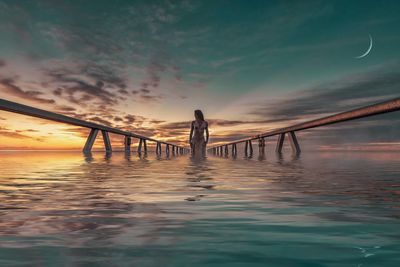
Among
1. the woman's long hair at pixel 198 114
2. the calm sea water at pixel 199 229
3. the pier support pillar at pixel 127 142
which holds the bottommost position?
the calm sea water at pixel 199 229

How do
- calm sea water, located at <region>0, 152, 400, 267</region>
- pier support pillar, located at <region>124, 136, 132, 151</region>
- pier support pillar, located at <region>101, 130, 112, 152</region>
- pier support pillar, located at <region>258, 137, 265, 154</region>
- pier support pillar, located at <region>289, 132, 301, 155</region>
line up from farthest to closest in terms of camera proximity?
pier support pillar, located at <region>124, 136, 132, 151</region> < pier support pillar, located at <region>258, 137, 265, 154</region> < pier support pillar, located at <region>101, 130, 112, 152</region> < pier support pillar, located at <region>289, 132, 301, 155</region> < calm sea water, located at <region>0, 152, 400, 267</region>

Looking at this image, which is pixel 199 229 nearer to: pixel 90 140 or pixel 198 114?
pixel 90 140

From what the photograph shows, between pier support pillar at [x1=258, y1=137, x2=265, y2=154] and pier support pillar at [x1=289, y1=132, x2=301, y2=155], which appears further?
pier support pillar at [x1=258, y1=137, x2=265, y2=154]

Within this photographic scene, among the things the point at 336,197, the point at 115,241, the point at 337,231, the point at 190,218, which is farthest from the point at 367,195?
the point at 115,241

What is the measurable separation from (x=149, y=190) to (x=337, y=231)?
1813 mm

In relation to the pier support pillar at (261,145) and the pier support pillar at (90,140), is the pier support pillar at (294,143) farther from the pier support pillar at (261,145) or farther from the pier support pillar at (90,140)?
the pier support pillar at (90,140)

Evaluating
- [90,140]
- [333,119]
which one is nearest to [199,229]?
[333,119]

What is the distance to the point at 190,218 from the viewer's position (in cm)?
190

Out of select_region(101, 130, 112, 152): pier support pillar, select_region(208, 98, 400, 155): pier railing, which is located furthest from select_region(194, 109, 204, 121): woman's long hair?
select_region(101, 130, 112, 152): pier support pillar

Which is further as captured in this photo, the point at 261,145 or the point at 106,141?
the point at 261,145

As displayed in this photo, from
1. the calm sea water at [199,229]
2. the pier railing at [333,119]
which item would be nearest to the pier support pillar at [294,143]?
the pier railing at [333,119]

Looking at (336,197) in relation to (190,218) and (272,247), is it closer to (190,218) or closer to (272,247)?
(190,218)

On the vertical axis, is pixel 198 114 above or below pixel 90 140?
above

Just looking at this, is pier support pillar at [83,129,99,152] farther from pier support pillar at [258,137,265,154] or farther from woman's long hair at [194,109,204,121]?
pier support pillar at [258,137,265,154]
